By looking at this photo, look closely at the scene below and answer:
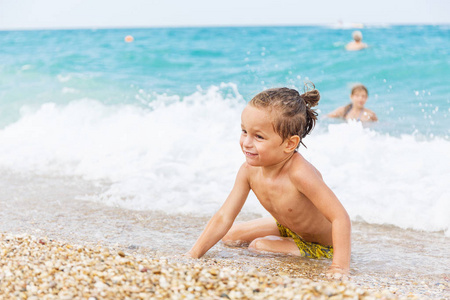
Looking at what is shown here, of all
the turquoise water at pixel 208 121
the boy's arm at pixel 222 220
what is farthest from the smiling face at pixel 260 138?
the turquoise water at pixel 208 121

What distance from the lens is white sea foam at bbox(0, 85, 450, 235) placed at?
15.1 ft

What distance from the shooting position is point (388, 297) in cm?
215

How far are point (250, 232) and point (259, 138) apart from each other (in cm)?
100

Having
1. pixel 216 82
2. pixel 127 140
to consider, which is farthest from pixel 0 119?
pixel 216 82

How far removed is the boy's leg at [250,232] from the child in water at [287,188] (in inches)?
3.9

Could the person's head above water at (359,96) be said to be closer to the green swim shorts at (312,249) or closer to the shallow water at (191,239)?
the shallow water at (191,239)

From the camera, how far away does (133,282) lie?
216 cm

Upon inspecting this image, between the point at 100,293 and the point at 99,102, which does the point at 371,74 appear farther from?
the point at 100,293

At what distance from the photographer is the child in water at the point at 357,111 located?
781 cm

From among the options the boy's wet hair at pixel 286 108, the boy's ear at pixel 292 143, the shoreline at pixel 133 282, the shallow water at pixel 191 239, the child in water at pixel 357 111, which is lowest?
the shallow water at pixel 191 239

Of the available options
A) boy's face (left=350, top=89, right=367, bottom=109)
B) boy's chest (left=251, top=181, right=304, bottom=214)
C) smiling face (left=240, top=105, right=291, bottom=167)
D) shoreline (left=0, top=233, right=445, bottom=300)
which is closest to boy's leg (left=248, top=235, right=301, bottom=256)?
boy's chest (left=251, top=181, right=304, bottom=214)

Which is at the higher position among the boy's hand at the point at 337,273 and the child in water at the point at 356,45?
the child in water at the point at 356,45

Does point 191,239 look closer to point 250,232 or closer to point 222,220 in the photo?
point 250,232

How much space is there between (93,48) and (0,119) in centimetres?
839
